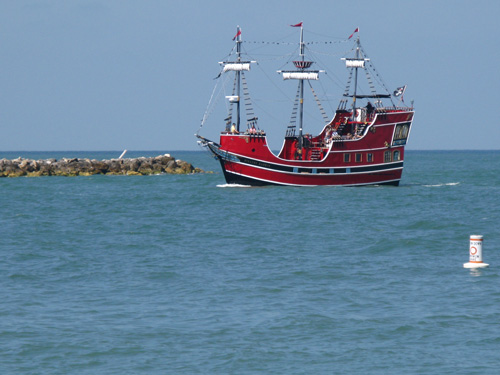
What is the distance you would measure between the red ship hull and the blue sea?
64.7ft

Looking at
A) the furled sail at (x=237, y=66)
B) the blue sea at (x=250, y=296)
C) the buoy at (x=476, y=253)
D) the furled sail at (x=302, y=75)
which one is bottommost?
the blue sea at (x=250, y=296)

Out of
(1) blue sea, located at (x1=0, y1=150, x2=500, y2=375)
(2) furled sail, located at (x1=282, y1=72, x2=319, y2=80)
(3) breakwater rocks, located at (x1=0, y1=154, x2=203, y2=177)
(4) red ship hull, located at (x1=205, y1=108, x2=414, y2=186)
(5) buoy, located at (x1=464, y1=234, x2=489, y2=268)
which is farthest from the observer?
(3) breakwater rocks, located at (x1=0, y1=154, x2=203, y2=177)

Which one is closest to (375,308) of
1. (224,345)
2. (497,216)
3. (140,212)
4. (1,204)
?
(224,345)

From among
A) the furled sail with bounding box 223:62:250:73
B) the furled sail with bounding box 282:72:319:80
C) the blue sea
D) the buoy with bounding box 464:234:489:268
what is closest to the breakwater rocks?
the furled sail with bounding box 223:62:250:73

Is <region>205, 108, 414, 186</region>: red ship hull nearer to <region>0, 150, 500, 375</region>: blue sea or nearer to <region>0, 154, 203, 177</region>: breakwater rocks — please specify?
<region>0, 150, 500, 375</region>: blue sea

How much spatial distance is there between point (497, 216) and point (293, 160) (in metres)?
22.7

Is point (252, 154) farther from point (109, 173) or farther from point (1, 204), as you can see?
point (109, 173)

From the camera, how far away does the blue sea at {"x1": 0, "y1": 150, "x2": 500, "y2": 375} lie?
14.6 m

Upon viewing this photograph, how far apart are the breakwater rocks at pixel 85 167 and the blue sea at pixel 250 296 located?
52758 mm

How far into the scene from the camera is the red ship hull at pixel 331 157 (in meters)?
59.9

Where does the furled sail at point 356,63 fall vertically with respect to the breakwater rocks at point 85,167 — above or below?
above

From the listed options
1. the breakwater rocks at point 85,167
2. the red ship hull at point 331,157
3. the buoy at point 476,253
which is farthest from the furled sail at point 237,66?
the buoy at point 476,253

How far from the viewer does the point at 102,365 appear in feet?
46.7

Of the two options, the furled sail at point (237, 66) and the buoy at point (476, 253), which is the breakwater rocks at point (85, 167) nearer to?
the furled sail at point (237, 66)
